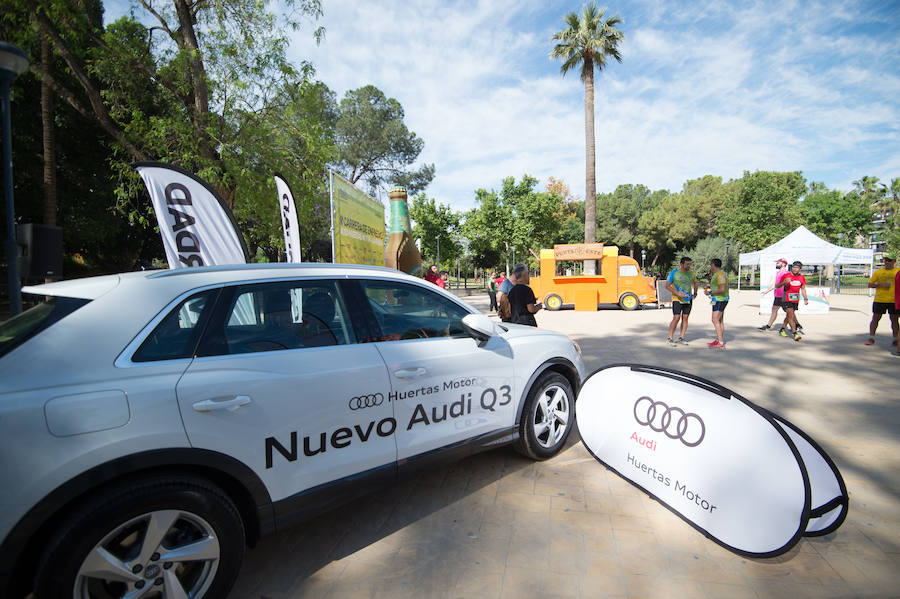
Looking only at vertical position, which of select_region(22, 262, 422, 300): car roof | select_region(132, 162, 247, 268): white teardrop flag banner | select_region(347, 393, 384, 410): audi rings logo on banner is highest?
select_region(132, 162, 247, 268): white teardrop flag banner

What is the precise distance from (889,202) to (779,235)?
107 feet

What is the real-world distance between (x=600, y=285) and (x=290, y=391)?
1651 centimetres

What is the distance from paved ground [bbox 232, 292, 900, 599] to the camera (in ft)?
7.04

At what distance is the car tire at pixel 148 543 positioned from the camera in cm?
151

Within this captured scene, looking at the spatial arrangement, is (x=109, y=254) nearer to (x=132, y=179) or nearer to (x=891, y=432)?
(x=132, y=179)

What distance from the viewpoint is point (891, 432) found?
403 centimetres

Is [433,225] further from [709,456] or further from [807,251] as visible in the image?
[709,456]

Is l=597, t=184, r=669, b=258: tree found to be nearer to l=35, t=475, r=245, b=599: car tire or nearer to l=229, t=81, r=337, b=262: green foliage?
l=229, t=81, r=337, b=262: green foliage

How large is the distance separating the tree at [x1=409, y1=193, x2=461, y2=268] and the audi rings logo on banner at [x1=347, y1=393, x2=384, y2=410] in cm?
2938

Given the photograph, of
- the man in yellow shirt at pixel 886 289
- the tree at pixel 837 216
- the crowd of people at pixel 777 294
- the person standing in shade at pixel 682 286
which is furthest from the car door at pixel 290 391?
the tree at pixel 837 216

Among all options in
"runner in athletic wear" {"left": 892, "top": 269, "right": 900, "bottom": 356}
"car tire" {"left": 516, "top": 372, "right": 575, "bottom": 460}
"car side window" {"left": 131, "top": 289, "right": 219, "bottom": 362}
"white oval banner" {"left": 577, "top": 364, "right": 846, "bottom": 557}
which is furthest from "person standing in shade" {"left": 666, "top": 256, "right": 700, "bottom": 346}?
"car side window" {"left": 131, "top": 289, "right": 219, "bottom": 362}

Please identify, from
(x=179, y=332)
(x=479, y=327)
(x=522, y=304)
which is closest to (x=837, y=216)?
(x=522, y=304)

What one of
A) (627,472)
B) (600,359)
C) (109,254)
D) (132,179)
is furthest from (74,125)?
(627,472)

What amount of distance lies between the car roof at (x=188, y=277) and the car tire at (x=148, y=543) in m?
0.87
